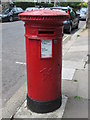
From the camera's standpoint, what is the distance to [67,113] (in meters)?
3.32

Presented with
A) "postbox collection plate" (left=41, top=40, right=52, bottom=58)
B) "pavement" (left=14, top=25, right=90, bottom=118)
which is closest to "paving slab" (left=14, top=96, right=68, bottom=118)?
"pavement" (left=14, top=25, right=90, bottom=118)

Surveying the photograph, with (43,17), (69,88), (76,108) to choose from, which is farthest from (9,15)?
(43,17)

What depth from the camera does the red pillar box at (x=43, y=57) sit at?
2965 mm

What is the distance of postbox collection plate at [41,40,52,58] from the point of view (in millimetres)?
3037

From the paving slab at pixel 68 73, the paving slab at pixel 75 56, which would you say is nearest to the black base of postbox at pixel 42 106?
the paving slab at pixel 68 73

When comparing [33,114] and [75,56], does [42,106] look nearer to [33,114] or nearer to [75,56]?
[33,114]

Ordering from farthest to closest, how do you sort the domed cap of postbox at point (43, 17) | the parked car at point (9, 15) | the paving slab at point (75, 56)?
the parked car at point (9, 15), the paving slab at point (75, 56), the domed cap of postbox at point (43, 17)

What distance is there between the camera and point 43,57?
309 cm

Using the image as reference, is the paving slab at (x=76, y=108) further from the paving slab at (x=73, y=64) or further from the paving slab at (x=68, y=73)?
the paving slab at (x=73, y=64)

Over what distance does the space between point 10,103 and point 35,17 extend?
1650 mm

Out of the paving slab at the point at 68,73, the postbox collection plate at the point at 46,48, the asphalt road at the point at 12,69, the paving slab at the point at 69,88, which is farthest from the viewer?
the paving slab at the point at 68,73

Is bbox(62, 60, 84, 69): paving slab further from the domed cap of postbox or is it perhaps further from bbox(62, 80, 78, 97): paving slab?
the domed cap of postbox

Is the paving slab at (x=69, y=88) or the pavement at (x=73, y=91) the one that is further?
the paving slab at (x=69, y=88)

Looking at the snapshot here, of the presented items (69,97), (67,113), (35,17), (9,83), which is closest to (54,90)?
(67,113)
